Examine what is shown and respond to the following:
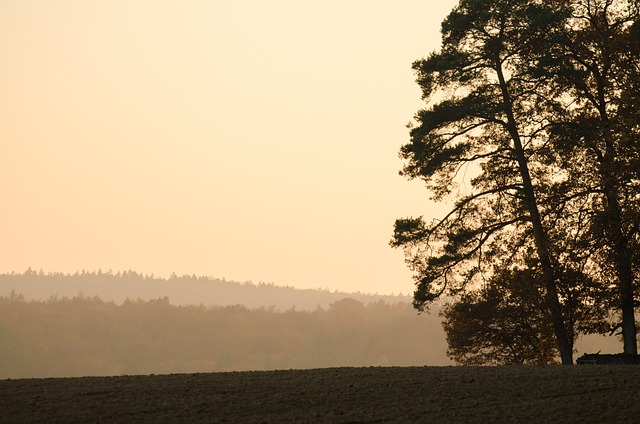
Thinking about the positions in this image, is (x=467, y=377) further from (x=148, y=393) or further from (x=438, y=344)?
(x=438, y=344)

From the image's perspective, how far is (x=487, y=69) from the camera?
2873 centimetres

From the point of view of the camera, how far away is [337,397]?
1498cm

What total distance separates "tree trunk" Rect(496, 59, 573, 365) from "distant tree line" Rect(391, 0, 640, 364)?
45 mm

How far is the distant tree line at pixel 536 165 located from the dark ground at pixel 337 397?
9.15m

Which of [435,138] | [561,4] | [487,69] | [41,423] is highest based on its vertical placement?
[561,4]

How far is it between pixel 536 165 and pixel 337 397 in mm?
16309

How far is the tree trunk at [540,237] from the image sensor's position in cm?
2702

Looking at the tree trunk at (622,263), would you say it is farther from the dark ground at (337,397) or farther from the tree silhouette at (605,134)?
the dark ground at (337,397)

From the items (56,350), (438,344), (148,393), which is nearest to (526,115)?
(148,393)

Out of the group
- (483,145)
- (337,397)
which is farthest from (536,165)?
(337,397)

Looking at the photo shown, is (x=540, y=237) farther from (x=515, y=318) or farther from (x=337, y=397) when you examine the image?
(x=337, y=397)

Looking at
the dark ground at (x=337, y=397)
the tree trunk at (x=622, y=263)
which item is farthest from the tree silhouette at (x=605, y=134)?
the dark ground at (x=337, y=397)

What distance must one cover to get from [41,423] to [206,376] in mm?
5509

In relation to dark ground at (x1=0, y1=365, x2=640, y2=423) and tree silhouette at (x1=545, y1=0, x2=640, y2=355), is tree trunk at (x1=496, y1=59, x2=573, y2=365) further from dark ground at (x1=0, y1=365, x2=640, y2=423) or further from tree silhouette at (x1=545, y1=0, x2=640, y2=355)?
dark ground at (x1=0, y1=365, x2=640, y2=423)
